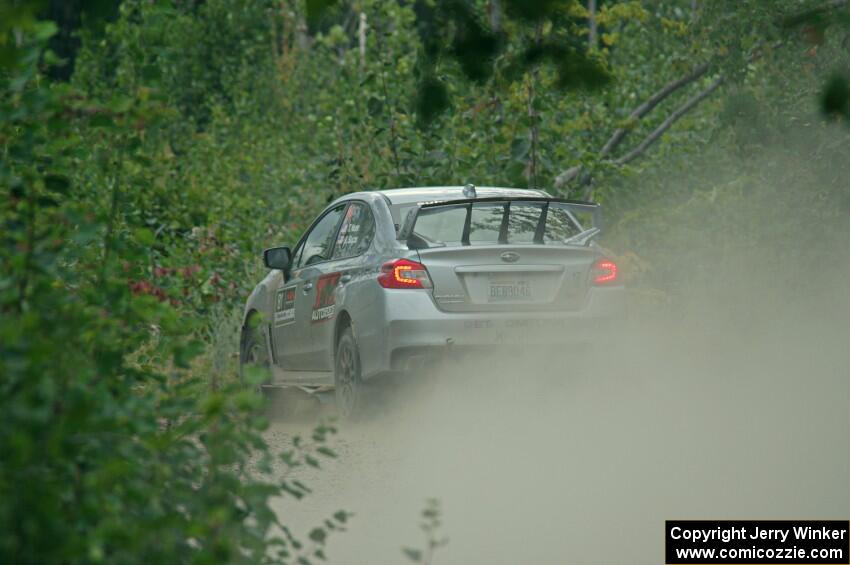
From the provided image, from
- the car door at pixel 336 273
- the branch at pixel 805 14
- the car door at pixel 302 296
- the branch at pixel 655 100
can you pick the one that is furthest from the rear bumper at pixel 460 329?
the branch at pixel 655 100

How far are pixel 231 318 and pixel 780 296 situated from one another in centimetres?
593

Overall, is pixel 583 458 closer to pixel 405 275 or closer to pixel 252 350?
pixel 405 275

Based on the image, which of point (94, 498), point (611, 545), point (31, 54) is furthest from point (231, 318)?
point (94, 498)

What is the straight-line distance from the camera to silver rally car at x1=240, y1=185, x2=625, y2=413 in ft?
34.8

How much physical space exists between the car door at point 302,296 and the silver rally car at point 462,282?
2.25 ft

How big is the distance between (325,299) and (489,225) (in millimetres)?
1649

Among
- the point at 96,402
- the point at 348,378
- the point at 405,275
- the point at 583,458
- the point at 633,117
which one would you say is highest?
the point at 633,117

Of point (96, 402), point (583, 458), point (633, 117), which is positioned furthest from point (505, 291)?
point (633, 117)

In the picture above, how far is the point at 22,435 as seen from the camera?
3744 millimetres

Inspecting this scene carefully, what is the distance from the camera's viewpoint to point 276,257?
12.8 metres

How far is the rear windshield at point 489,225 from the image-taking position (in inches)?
427

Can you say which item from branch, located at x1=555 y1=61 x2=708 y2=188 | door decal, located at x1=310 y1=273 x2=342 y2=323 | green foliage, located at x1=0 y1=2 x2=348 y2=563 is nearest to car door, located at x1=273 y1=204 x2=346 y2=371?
door decal, located at x1=310 y1=273 x2=342 y2=323

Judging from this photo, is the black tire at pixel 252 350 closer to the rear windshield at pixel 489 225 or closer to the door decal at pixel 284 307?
the door decal at pixel 284 307

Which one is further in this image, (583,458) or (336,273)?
(336,273)
